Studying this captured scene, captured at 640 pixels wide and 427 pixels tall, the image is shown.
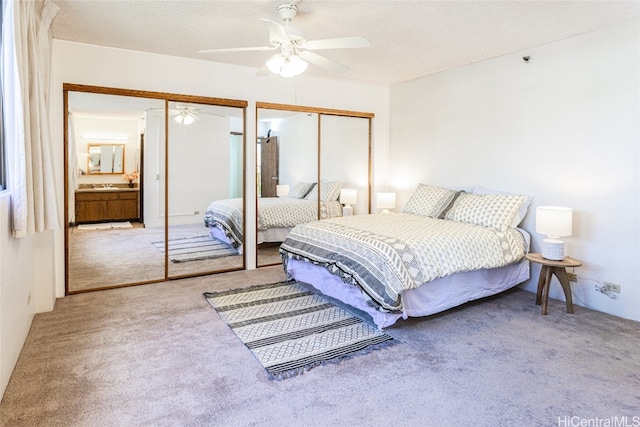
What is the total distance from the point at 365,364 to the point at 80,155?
3376 mm

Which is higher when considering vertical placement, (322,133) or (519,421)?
(322,133)

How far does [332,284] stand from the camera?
3.53 meters

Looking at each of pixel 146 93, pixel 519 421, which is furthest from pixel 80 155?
pixel 519 421

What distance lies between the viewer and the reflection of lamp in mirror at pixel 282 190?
5000 mm

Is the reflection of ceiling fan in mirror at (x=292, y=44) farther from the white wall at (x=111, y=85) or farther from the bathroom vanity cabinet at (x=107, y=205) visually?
the bathroom vanity cabinet at (x=107, y=205)

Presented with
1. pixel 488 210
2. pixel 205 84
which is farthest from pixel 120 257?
pixel 488 210

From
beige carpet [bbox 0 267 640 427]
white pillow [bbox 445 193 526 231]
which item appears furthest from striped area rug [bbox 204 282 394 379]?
white pillow [bbox 445 193 526 231]

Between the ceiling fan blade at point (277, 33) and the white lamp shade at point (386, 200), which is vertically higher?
the ceiling fan blade at point (277, 33)

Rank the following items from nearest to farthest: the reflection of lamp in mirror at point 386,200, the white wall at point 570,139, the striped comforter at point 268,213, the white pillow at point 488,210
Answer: the white wall at point 570,139 < the white pillow at point 488,210 < the striped comforter at point 268,213 < the reflection of lamp in mirror at point 386,200

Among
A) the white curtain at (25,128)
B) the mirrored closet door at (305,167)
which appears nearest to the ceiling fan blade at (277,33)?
the white curtain at (25,128)

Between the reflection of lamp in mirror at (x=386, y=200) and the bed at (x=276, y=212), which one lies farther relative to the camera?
the reflection of lamp in mirror at (x=386, y=200)

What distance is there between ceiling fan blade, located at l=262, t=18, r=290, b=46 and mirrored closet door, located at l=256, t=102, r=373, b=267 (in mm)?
1974

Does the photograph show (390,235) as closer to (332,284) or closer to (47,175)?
(332,284)

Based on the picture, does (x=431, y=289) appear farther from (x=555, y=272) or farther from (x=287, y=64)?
(x=287, y=64)
